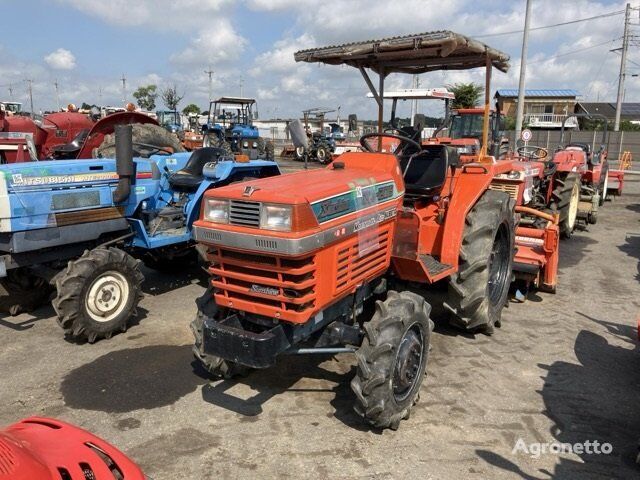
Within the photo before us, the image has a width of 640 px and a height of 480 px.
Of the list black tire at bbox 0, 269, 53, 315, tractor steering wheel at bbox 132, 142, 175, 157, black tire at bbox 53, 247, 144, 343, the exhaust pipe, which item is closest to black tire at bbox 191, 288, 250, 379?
black tire at bbox 53, 247, 144, 343

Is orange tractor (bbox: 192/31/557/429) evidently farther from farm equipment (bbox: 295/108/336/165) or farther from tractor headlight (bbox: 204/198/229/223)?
farm equipment (bbox: 295/108/336/165)

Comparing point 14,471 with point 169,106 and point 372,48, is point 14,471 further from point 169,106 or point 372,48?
point 169,106

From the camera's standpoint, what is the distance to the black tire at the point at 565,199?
8125mm

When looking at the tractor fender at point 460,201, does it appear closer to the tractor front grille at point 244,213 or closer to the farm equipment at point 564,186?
the tractor front grille at point 244,213

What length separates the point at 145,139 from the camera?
21.7 feet

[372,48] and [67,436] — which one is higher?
[372,48]

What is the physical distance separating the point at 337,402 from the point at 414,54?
9.51ft

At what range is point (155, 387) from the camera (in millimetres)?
3676

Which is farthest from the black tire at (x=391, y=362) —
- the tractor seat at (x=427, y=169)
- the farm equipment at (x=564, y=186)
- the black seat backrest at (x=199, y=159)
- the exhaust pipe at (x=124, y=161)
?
the farm equipment at (x=564, y=186)

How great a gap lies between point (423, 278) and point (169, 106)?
44.9m

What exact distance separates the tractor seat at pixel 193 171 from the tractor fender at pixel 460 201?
2930 mm

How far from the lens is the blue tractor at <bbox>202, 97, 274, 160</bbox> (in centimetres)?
1942

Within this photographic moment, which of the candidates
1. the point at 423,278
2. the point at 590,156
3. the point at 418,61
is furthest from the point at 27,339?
the point at 590,156

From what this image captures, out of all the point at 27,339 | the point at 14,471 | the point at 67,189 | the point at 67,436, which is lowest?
the point at 27,339
